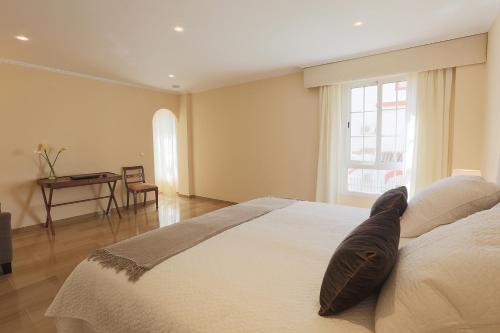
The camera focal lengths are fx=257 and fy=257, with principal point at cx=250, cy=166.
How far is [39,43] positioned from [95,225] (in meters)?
2.57

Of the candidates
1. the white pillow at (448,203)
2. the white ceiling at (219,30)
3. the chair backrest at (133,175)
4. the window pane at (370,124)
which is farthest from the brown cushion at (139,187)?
the white pillow at (448,203)

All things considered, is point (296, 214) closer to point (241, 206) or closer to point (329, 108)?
point (241, 206)

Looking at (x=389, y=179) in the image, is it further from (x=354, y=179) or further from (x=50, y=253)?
(x=50, y=253)

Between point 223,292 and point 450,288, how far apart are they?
751 millimetres

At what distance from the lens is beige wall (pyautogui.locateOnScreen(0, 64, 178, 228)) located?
12.0 feet

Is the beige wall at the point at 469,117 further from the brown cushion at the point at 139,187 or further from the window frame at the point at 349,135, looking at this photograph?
the brown cushion at the point at 139,187

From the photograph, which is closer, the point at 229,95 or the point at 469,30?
the point at 469,30

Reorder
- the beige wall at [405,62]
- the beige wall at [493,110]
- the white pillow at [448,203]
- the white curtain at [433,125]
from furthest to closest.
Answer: the white curtain at [433,125] < the beige wall at [405,62] < the beige wall at [493,110] < the white pillow at [448,203]

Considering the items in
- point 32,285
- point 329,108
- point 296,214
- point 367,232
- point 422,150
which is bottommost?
point 32,285

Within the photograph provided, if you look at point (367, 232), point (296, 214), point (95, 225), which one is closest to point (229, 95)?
point (95, 225)

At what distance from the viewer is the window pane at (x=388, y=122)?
3.58 m

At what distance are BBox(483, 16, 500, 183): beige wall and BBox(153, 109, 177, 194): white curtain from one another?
5.60m

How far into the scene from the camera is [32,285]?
2.30 meters

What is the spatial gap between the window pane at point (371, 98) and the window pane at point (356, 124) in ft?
0.51
